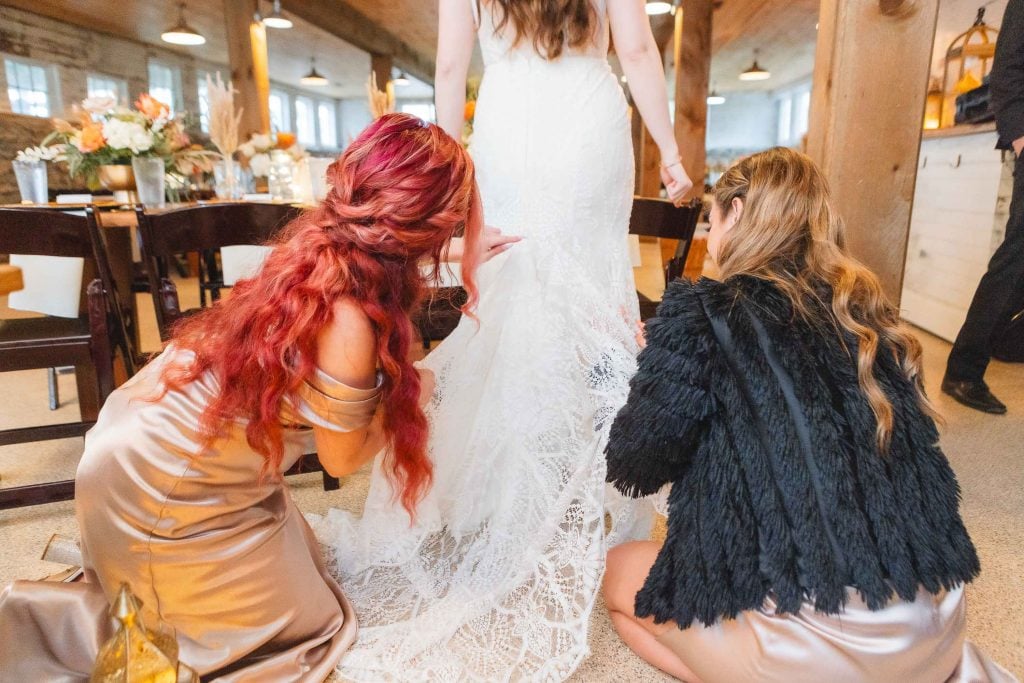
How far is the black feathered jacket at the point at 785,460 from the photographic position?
996mm

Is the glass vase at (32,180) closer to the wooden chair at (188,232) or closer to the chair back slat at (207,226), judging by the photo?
the wooden chair at (188,232)

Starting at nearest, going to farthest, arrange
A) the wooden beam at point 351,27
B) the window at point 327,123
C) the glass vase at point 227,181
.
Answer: the glass vase at point 227,181
the wooden beam at point 351,27
the window at point 327,123

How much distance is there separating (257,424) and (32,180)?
236 centimetres

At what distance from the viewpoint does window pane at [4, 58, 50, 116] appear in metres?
7.17

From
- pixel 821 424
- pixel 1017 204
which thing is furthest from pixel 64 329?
pixel 1017 204

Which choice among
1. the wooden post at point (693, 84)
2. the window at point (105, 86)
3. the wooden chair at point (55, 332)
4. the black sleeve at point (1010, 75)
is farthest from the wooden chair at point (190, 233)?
the window at point (105, 86)

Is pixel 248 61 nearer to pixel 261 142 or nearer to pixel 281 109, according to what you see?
pixel 261 142

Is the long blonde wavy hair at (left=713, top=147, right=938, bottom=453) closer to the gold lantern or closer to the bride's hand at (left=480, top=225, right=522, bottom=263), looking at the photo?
the bride's hand at (left=480, top=225, right=522, bottom=263)

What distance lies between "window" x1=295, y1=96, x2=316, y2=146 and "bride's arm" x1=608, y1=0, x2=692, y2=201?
15.2 metres

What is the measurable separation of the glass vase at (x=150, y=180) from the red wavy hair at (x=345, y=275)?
1.82 m

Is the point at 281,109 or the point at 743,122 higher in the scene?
the point at 743,122

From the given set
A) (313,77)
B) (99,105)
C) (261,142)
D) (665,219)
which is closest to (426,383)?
(665,219)

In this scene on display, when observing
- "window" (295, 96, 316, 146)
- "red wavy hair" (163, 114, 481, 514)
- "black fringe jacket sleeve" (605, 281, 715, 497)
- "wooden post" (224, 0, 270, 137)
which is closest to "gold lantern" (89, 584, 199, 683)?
"red wavy hair" (163, 114, 481, 514)

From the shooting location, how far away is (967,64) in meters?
4.39
